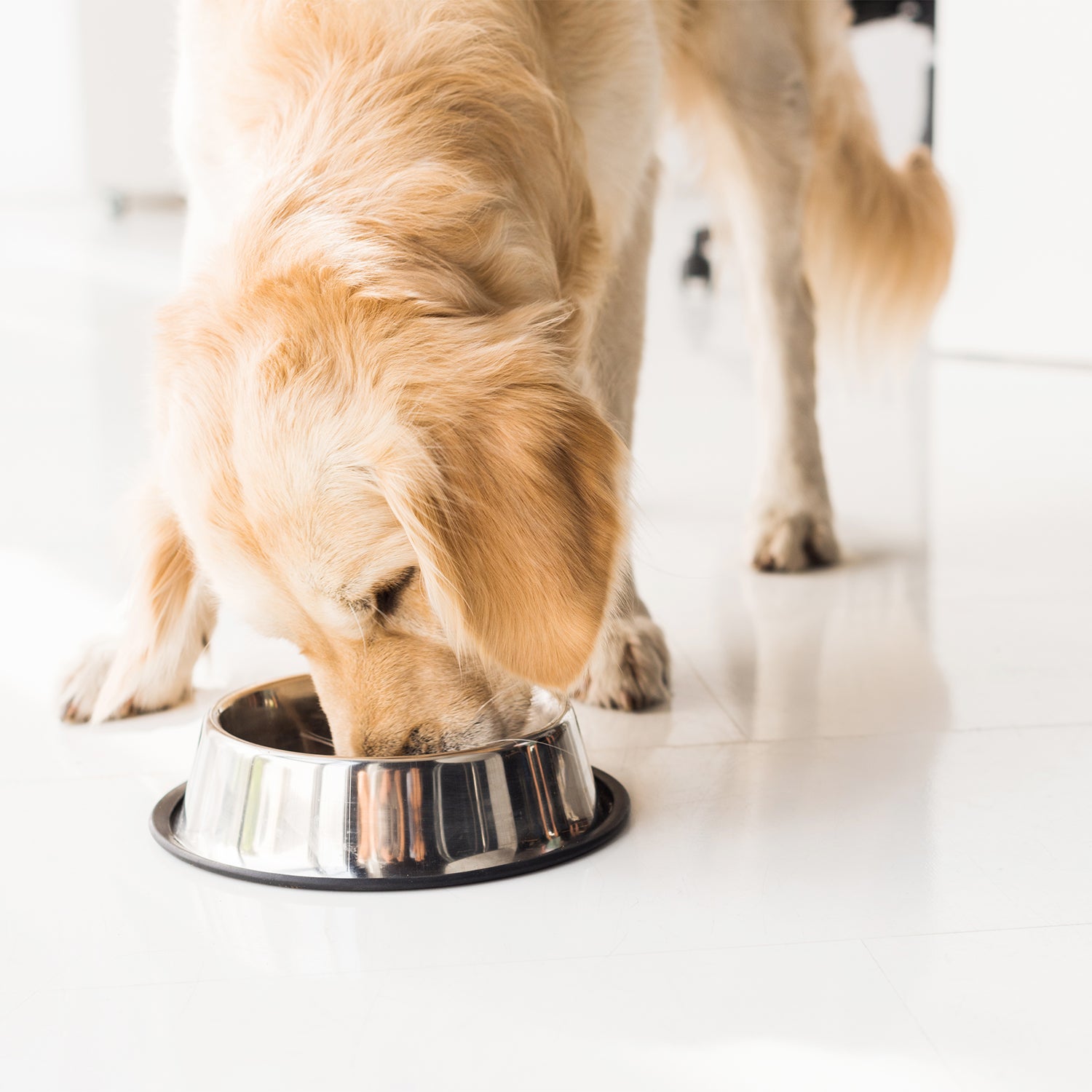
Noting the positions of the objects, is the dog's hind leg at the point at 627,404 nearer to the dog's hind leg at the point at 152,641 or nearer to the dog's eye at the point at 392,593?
the dog's eye at the point at 392,593

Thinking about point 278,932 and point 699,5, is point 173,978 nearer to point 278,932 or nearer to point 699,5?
point 278,932

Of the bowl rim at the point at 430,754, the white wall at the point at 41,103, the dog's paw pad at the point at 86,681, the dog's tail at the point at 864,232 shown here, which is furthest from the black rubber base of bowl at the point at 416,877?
the white wall at the point at 41,103

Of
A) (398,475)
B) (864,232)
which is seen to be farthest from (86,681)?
(864,232)

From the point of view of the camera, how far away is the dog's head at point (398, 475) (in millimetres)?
1231

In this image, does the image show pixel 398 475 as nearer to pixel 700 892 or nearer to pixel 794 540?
pixel 700 892

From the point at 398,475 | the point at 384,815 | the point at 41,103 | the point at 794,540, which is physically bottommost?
the point at 794,540

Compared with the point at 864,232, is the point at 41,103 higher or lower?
higher

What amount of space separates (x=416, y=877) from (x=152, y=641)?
53cm

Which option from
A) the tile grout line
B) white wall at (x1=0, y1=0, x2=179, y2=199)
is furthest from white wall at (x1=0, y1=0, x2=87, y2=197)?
the tile grout line

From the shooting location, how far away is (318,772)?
1293 mm

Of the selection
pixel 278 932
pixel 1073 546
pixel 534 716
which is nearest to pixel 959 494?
pixel 1073 546

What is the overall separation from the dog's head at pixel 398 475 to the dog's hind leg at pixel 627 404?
0.27 m

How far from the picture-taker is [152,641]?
1.65 metres

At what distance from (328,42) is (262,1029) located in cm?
95
